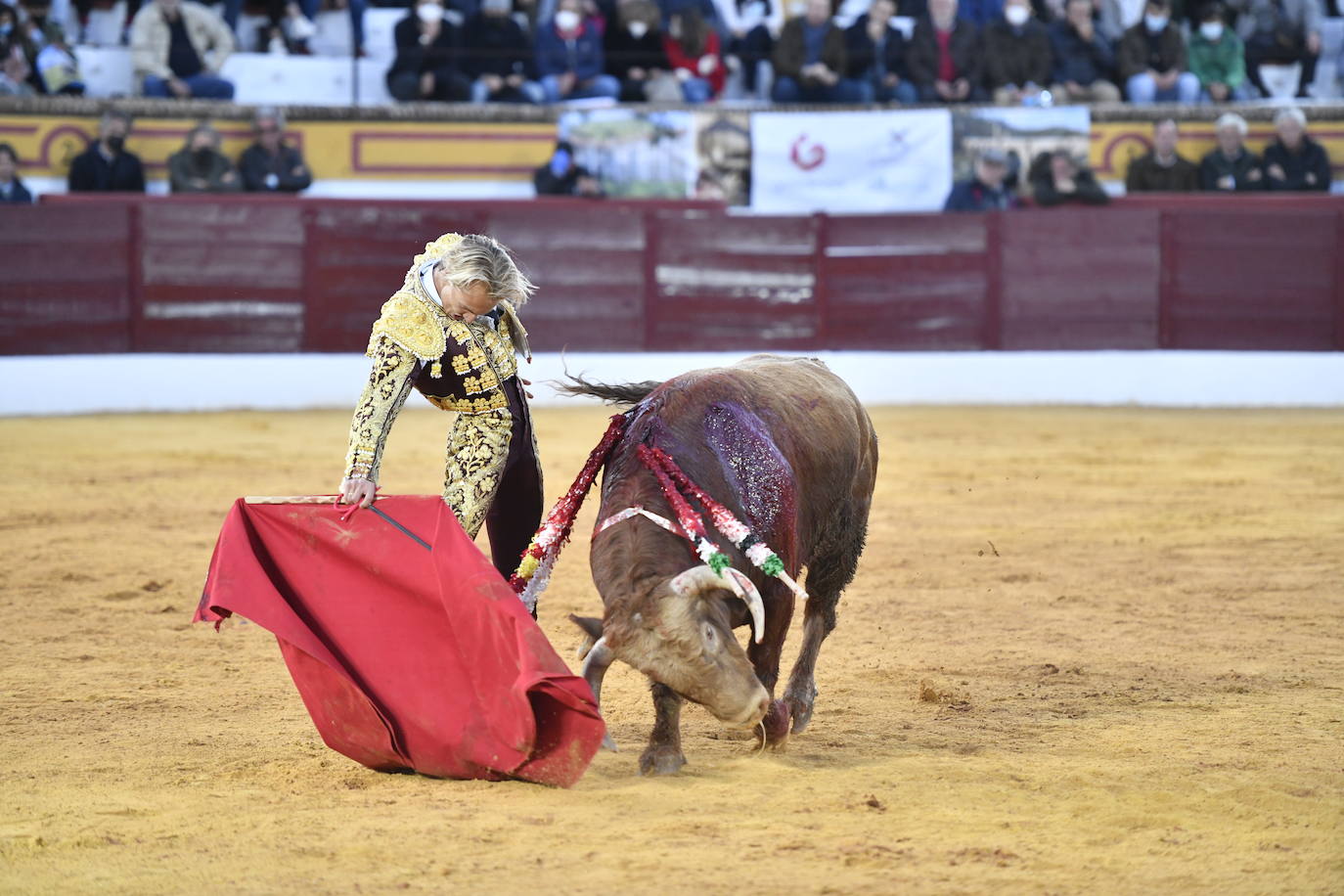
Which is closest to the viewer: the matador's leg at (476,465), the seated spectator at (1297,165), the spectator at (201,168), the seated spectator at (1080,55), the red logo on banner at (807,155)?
the matador's leg at (476,465)

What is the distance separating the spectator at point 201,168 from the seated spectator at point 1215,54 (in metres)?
7.02

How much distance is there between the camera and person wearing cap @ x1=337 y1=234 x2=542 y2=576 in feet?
11.2

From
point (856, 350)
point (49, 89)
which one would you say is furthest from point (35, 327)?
point (856, 350)

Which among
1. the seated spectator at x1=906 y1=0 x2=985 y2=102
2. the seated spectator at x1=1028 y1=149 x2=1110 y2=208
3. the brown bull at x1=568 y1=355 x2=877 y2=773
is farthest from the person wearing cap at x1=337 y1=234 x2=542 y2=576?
the seated spectator at x1=906 y1=0 x2=985 y2=102

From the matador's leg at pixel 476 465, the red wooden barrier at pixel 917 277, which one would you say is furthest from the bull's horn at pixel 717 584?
the red wooden barrier at pixel 917 277

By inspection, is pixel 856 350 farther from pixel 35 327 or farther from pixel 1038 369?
pixel 35 327

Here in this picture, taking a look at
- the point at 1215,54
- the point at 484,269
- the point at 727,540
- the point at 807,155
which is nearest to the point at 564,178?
the point at 807,155

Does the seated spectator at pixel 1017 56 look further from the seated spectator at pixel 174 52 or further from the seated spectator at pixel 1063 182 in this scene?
the seated spectator at pixel 174 52

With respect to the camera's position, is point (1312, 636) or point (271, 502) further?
point (1312, 636)

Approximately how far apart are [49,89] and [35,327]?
1.62 m

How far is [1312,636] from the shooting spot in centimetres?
467

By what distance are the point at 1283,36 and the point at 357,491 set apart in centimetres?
1080

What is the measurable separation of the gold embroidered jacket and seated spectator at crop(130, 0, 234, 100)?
8.13 m

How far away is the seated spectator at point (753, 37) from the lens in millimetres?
12047
